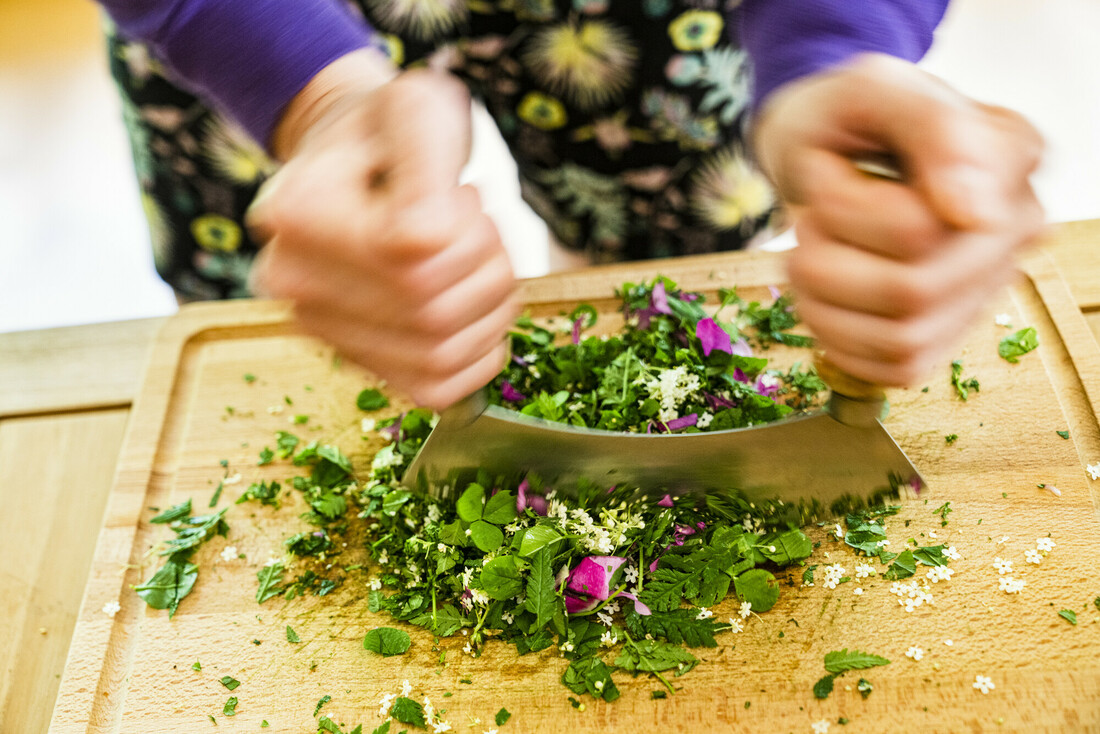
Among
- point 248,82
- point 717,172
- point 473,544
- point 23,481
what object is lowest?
point 23,481

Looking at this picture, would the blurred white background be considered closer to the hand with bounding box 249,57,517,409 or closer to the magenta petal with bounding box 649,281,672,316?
the magenta petal with bounding box 649,281,672,316

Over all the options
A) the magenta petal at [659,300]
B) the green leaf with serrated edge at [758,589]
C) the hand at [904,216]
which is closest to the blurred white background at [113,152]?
the magenta petal at [659,300]

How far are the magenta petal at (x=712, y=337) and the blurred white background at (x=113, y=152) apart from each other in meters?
1.19

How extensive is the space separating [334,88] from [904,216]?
595 mm

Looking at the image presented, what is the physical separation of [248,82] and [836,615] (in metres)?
0.87

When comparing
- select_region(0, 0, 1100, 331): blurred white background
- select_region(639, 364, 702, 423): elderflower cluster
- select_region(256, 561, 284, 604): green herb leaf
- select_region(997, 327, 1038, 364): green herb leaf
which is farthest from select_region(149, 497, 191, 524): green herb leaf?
select_region(0, 0, 1100, 331): blurred white background

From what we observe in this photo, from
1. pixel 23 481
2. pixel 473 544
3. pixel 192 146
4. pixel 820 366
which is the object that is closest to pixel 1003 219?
pixel 820 366

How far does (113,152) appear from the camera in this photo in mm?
2611

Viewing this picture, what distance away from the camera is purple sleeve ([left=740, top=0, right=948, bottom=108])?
2.45ft

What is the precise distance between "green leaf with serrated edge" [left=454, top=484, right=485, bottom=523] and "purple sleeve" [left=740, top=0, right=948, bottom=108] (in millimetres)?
522

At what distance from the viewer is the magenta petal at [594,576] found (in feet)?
2.76

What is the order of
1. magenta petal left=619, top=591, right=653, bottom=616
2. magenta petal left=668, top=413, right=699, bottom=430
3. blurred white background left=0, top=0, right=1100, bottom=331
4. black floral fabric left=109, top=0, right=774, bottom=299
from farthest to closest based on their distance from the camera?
1. blurred white background left=0, top=0, right=1100, bottom=331
2. black floral fabric left=109, top=0, right=774, bottom=299
3. magenta petal left=668, top=413, right=699, bottom=430
4. magenta petal left=619, top=591, right=653, bottom=616

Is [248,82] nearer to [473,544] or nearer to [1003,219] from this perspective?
[473,544]

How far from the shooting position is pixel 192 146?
3.74 ft
